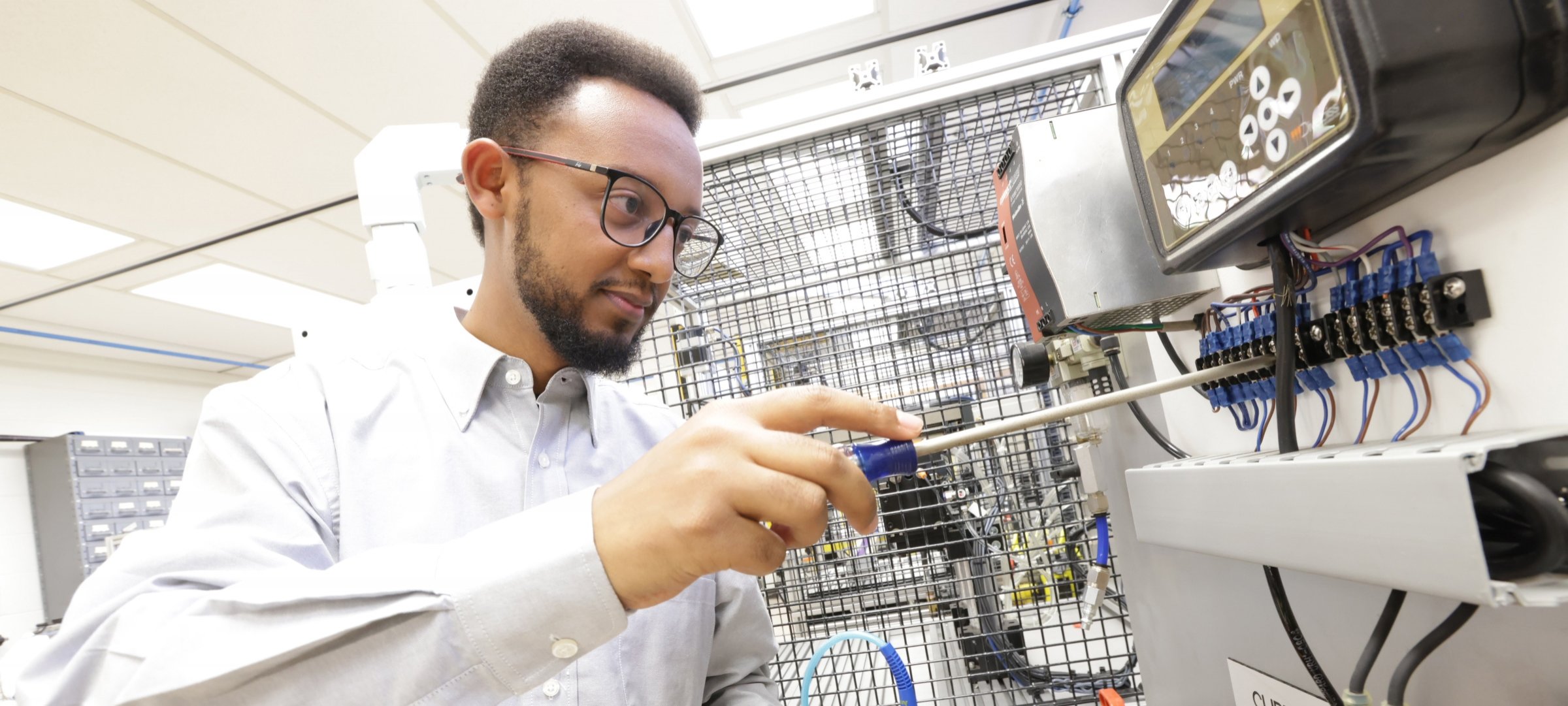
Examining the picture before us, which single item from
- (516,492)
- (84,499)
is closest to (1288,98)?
(516,492)

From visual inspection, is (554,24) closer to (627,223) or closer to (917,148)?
(627,223)

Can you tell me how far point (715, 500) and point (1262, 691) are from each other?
0.67 metres

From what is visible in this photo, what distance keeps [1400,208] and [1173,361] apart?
31cm

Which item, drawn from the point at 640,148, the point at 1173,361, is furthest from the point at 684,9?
the point at 1173,361

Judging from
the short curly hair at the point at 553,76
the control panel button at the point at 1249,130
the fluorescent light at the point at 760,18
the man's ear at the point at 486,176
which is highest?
the fluorescent light at the point at 760,18

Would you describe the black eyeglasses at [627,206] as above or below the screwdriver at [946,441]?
above

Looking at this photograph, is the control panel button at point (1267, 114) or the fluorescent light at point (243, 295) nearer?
the control panel button at point (1267, 114)

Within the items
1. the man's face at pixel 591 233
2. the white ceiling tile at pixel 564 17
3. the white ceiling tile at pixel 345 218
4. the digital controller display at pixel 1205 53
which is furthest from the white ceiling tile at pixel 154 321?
the digital controller display at pixel 1205 53

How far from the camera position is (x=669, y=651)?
2.56ft

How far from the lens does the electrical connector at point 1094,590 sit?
895 millimetres

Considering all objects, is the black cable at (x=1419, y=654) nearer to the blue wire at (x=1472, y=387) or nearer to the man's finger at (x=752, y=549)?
the blue wire at (x=1472, y=387)

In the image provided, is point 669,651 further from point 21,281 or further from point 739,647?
point 21,281

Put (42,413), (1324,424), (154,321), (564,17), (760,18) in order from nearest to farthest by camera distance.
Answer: (1324,424)
(564,17)
(760,18)
(154,321)
(42,413)

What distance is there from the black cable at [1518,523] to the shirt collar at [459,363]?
2.64 ft
